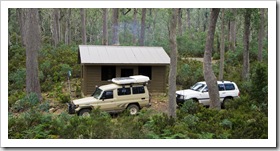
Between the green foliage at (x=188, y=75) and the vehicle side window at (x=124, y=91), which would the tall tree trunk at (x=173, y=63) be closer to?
the vehicle side window at (x=124, y=91)

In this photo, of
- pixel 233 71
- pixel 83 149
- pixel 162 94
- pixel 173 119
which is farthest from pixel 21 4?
pixel 233 71

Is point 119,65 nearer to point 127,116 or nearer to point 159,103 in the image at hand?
point 159,103

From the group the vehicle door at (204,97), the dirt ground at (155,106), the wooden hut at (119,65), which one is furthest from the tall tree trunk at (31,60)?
the vehicle door at (204,97)

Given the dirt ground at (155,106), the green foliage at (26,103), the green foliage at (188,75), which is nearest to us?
the green foliage at (26,103)

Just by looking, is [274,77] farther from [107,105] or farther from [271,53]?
[107,105]

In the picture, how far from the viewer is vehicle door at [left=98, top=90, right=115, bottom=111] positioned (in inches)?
531

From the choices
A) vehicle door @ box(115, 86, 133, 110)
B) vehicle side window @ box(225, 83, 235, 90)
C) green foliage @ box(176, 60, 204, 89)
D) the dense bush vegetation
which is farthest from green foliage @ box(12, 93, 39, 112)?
vehicle side window @ box(225, 83, 235, 90)

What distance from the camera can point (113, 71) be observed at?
57.8 feet

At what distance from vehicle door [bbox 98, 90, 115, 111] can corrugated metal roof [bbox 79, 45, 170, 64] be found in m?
3.41

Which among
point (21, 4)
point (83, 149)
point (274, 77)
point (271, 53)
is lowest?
point (83, 149)

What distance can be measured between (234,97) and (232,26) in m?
18.5

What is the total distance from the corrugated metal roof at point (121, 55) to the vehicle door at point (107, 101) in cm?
341

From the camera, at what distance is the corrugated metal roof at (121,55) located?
16984 millimetres

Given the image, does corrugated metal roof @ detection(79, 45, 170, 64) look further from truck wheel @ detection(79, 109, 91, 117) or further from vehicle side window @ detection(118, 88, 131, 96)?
truck wheel @ detection(79, 109, 91, 117)
